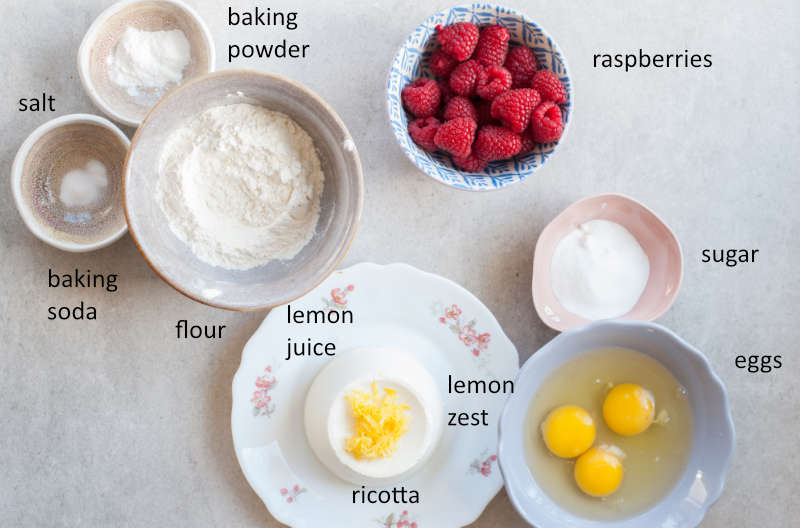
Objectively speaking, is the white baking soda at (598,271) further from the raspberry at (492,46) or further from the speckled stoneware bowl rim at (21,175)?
the speckled stoneware bowl rim at (21,175)

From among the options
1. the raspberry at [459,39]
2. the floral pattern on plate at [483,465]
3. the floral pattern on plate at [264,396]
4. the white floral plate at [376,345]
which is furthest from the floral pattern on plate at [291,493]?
the raspberry at [459,39]

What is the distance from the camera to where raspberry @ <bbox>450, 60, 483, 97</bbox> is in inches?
52.5

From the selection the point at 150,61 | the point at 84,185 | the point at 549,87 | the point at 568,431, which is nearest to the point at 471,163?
the point at 549,87

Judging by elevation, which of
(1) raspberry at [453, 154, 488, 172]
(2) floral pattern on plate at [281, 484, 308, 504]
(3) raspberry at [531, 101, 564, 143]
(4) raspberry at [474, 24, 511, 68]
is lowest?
(2) floral pattern on plate at [281, 484, 308, 504]

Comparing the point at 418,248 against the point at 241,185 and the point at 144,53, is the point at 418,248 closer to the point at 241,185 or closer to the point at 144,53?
the point at 241,185

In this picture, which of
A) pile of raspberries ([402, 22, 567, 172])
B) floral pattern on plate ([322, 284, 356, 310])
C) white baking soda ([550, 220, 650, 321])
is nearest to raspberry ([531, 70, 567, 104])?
pile of raspberries ([402, 22, 567, 172])

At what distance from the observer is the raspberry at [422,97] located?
4.36 ft

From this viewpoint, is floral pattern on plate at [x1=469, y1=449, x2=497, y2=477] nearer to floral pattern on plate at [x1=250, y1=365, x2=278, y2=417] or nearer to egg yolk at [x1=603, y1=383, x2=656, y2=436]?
egg yolk at [x1=603, y1=383, x2=656, y2=436]

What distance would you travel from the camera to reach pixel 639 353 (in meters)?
1.33

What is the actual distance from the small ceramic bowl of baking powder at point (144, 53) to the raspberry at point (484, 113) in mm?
534

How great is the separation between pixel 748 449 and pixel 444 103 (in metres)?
1.00

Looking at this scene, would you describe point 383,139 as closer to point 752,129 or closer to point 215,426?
point 215,426

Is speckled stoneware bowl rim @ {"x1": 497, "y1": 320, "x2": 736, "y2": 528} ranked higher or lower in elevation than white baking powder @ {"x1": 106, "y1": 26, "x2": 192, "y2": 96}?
lower

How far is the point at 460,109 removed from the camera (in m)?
1.33
